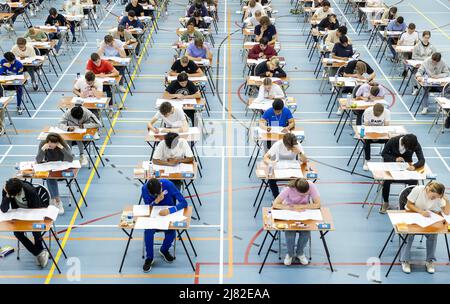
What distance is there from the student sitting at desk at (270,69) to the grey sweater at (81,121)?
4696 millimetres

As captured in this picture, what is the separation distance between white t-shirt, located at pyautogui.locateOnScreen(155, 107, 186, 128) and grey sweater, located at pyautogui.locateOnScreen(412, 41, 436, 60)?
766cm

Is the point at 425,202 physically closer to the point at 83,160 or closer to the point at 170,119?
the point at 170,119

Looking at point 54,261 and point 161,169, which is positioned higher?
point 161,169

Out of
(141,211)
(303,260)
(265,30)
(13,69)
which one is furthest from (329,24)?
(141,211)

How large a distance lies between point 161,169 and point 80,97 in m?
4.27

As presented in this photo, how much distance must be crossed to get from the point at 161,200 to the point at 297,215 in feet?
7.16

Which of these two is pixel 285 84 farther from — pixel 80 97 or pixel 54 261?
pixel 54 261

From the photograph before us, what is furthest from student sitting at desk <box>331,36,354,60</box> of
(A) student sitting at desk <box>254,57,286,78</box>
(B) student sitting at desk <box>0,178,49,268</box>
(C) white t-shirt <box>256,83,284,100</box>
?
(B) student sitting at desk <box>0,178,49,268</box>

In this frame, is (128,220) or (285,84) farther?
(285,84)

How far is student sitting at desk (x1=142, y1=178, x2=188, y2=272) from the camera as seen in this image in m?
10.1

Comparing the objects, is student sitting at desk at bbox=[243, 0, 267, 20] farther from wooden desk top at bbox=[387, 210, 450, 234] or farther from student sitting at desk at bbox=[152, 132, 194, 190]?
wooden desk top at bbox=[387, 210, 450, 234]
